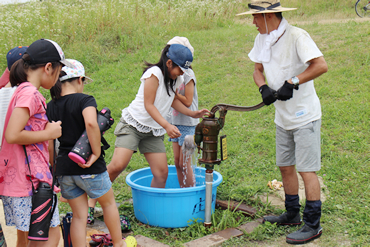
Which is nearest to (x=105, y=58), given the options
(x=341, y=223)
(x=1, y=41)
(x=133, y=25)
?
(x=133, y=25)

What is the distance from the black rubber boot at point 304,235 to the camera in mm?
2838

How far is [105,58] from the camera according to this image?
28.3 ft

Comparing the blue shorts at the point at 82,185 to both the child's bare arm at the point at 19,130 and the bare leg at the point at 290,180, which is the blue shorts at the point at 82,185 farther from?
the bare leg at the point at 290,180

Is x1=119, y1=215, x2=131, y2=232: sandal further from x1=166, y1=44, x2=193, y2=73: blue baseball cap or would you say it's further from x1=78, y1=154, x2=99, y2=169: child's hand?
x1=166, y1=44, x2=193, y2=73: blue baseball cap

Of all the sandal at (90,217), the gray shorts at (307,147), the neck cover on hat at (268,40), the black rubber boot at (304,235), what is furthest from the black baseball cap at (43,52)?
the black rubber boot at (304,235)

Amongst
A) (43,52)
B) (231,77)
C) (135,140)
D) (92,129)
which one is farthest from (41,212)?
(231,77)

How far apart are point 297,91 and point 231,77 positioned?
4.41 meters

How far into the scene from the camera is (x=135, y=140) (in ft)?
10.5

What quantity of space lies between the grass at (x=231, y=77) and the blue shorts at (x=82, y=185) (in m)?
0.87

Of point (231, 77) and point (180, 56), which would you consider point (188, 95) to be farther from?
point (231, 77)

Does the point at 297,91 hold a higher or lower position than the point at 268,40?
lower

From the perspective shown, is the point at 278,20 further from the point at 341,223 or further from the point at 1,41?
the point at 1,41

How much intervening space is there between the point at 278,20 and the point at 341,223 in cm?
187

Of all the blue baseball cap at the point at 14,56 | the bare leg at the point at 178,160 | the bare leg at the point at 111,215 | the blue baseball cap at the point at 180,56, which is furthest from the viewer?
the bare leg at the point at 178,160
